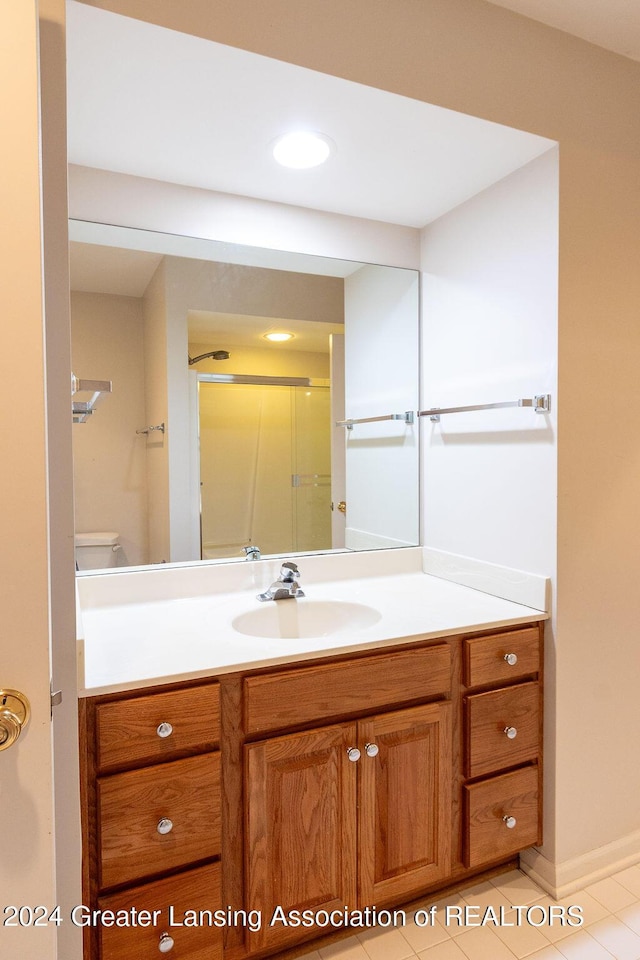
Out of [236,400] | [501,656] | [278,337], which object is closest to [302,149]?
[278,337]

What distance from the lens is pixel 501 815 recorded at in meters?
1.58

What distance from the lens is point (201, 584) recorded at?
5.95ft

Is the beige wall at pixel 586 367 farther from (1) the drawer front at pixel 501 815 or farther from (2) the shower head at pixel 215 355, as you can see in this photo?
(2) the shower head at pixel 215 355

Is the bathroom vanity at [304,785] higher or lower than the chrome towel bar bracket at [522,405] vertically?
lower

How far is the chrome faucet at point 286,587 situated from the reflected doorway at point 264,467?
0.18 meters

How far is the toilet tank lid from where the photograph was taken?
171 centimetres

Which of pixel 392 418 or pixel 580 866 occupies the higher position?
pixel 392 418

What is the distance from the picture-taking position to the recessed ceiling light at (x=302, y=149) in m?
1.50

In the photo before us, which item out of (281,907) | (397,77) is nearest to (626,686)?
(281,907)

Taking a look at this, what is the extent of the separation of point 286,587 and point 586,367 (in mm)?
1074

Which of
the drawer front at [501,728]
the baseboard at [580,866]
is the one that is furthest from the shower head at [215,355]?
the baseboard at [580,866]

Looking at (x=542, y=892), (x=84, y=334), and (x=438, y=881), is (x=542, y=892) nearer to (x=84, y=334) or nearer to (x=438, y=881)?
(x=438, y=881)

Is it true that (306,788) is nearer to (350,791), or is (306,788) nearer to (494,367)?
(350,791)

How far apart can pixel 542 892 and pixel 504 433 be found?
132cm
